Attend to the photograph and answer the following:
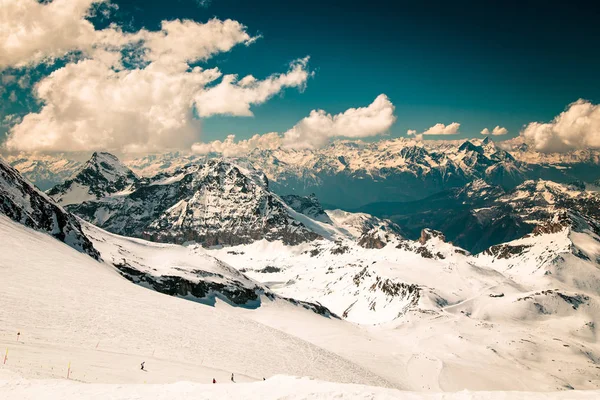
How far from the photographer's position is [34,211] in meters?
72.6

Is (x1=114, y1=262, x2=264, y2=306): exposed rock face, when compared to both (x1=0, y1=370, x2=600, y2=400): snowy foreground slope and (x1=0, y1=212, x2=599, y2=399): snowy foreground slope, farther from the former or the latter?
(x1=0, y1=370, x2=600, y2=400): snowy foreground slope

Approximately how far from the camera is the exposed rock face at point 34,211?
66.8m

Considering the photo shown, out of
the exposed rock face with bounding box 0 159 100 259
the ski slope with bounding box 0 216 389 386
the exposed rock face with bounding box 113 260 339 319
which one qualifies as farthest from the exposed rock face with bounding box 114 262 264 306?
the ski slope with bounding box 0 216 389 386

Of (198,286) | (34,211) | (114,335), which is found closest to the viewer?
(114,335)

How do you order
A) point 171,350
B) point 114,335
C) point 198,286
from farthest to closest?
point 198,286
point 171,350
point 114,335

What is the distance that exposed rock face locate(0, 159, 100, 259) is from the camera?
66750 mm

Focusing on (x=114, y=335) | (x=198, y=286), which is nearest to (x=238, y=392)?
(x=114, y=335)

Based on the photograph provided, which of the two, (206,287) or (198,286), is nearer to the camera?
(198,286)

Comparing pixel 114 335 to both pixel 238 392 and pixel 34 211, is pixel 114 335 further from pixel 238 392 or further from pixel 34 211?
pixel 34 211

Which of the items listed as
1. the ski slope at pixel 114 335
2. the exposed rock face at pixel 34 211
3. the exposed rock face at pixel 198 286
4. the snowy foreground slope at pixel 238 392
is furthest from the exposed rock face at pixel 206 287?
the snowy foreground slope at pixel 238 392

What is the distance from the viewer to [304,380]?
24.3 metres

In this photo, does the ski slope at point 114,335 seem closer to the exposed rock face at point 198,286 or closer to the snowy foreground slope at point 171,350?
the snowy foreground slope at point 171,350

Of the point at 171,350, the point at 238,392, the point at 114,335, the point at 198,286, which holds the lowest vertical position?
the point at 198,286

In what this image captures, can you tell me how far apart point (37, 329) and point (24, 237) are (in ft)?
118
